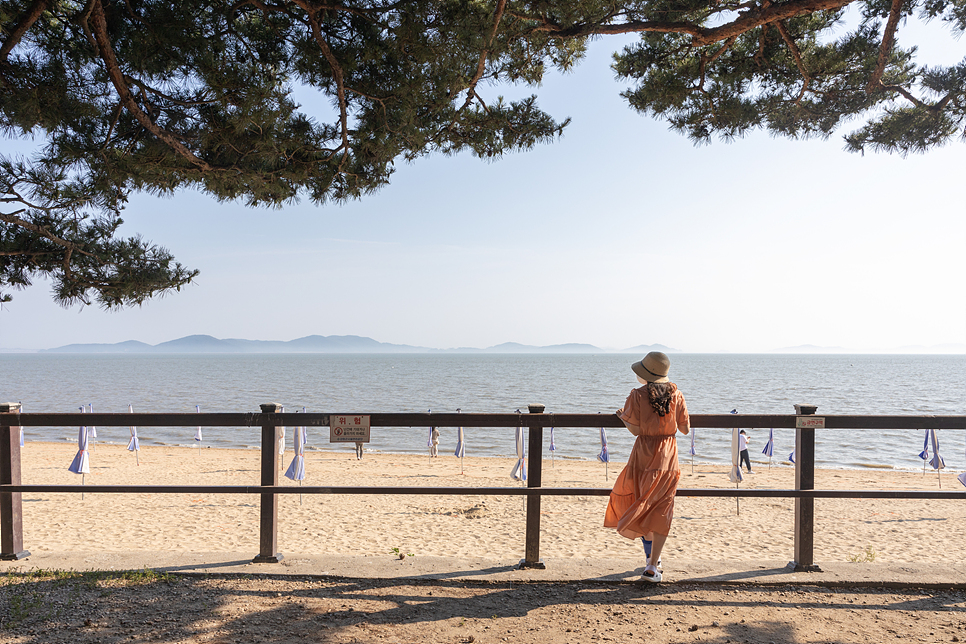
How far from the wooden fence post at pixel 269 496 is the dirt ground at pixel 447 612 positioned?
322 mm

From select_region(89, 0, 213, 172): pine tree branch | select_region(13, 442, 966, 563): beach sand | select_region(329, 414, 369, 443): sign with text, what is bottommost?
select_region(13, 442, 966, 563): beach sand

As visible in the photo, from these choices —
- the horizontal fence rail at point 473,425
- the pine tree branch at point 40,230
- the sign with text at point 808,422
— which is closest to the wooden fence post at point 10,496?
the horizontal fence rail at point 473,425

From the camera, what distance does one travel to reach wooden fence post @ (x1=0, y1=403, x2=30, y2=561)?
378 centimetres

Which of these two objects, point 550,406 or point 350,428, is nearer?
point 350,428

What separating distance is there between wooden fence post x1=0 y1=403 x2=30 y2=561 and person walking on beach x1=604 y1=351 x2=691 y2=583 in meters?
3.98

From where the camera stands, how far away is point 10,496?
3795 millimetres

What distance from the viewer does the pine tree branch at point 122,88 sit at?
3.55 m

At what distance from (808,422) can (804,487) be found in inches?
17.5

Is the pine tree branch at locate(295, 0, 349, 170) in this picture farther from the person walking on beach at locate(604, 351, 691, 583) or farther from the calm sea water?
the calm sea water

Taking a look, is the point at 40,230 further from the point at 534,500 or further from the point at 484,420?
the point at 534,500

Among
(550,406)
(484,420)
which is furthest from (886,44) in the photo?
(550,406)

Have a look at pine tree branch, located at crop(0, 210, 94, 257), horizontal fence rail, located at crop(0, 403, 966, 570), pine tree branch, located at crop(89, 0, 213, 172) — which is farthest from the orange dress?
pine tree branch, located at crop(0, 210, 94, 257)

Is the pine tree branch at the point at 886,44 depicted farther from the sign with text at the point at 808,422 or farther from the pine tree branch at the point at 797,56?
the sign with text at the point at 808,422

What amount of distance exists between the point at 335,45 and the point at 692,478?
1386 cm
